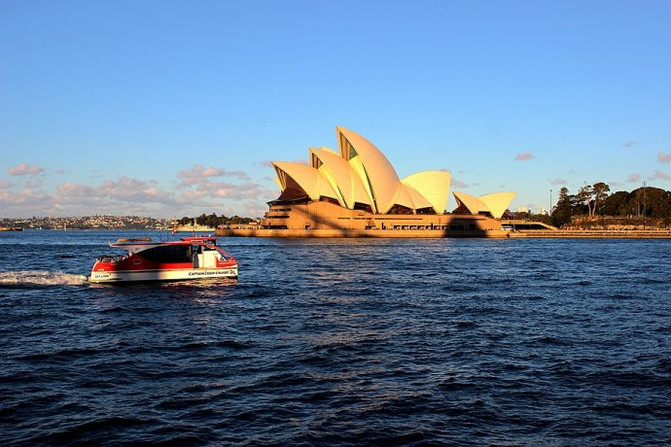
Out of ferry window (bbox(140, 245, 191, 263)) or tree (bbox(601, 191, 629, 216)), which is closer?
ferry window (bbox(140, 245, 191, 263))

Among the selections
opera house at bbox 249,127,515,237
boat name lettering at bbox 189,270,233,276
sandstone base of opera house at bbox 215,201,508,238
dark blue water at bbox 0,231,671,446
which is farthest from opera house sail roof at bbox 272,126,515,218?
dark blue water at bbox 0,231,671,446

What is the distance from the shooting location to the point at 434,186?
150 m

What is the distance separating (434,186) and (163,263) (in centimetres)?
11947

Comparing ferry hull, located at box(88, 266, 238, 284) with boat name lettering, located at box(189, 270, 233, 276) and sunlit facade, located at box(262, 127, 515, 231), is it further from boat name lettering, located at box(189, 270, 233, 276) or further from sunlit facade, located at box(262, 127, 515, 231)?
sunlit facade, located at box(262, 127, 515, 231)

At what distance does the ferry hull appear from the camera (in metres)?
35.4

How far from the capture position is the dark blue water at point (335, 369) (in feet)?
36.4

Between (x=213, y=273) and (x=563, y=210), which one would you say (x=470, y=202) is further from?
(x=213, y=273)

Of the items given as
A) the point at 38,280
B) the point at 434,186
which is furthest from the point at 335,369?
the point at 434,186

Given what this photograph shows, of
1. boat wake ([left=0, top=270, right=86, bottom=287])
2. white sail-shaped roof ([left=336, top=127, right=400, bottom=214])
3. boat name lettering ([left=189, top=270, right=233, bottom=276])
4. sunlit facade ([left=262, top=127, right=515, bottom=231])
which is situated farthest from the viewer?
sunlit facade ([left=262, top=127, right=515, bottom=231])

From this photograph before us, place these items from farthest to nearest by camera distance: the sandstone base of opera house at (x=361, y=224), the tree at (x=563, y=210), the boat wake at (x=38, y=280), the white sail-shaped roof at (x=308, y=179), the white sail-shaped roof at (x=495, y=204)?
the tree at (x=563, y=210)
the white sail-shaped roof at (x=495, y=204)
the sandstone base of opera house at (x=361, y=224)
the white sail-shaped roof at (x=308, y=179)
the boat wake at (x=38, y=280)

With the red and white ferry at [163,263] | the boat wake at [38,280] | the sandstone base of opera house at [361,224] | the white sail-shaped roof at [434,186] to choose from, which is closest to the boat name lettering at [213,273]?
the red and white ferry at [163,263]

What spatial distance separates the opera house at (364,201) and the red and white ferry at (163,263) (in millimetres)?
89996

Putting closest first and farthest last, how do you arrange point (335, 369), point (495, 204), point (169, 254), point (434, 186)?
point (335, 369)
point (169, 254)
point (434, 186)
point (495, 204)

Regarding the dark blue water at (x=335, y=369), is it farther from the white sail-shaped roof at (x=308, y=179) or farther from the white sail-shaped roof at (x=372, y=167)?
the white sail-shaped roof at (x=308, y=179)
